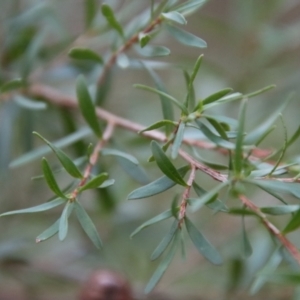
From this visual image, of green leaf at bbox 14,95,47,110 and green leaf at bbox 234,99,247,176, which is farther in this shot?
green leaf at bbox 14,95,47,110

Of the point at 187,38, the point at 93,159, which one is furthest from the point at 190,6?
the point at 93,159

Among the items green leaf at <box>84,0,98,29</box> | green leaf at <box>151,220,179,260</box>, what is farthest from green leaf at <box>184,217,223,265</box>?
green leaf at <box>84,0,98,29</box>

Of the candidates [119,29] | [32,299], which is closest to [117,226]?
[32,299]

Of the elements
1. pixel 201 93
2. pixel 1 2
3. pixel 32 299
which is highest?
pixel 1 2

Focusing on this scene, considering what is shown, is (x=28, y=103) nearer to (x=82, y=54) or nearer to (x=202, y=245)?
(x=82, y=54)

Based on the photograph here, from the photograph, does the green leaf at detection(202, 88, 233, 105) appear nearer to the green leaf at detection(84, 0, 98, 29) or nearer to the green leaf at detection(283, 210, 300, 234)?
the green leaf at detection(283, 210, 300, 234)

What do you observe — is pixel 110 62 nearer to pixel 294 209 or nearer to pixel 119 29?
pixel 119 29

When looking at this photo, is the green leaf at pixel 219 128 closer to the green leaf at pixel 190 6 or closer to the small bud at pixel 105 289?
the green leaf at pixel 190 6
